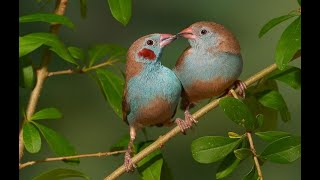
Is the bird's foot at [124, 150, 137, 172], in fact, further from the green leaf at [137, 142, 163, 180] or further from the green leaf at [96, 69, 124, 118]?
the green leaf at [96, 69, 124, 118]

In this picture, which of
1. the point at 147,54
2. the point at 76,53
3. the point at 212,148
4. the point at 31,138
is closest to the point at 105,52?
the point at 76,53

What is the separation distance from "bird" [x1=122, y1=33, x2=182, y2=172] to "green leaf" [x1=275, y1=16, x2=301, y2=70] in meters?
0.21

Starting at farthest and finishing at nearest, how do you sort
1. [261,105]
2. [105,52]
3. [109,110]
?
[109,110], [105,52], [261,105]

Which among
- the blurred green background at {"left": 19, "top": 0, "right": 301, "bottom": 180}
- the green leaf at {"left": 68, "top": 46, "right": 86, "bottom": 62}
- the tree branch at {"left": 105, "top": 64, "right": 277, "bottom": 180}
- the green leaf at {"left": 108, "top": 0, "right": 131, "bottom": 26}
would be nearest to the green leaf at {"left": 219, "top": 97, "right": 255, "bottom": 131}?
the tree branch at {"left": 105, "top": 64, "right": 277, "bottom": 180}

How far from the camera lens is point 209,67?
113 cm

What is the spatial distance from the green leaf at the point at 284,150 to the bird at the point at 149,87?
0.21m

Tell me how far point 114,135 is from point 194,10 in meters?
0.62

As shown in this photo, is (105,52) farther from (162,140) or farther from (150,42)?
(162,140)

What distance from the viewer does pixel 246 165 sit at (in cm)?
246

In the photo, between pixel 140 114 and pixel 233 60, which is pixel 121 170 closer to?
pixel 140 114

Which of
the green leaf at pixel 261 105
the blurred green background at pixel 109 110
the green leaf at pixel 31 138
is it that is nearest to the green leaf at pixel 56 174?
the green leaf at pixel 31 138

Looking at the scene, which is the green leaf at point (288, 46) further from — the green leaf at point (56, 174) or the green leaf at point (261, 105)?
the green leaf at point (56, 174)

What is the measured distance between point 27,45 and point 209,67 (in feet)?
1.10

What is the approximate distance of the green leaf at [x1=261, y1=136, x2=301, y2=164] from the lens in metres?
1.00
